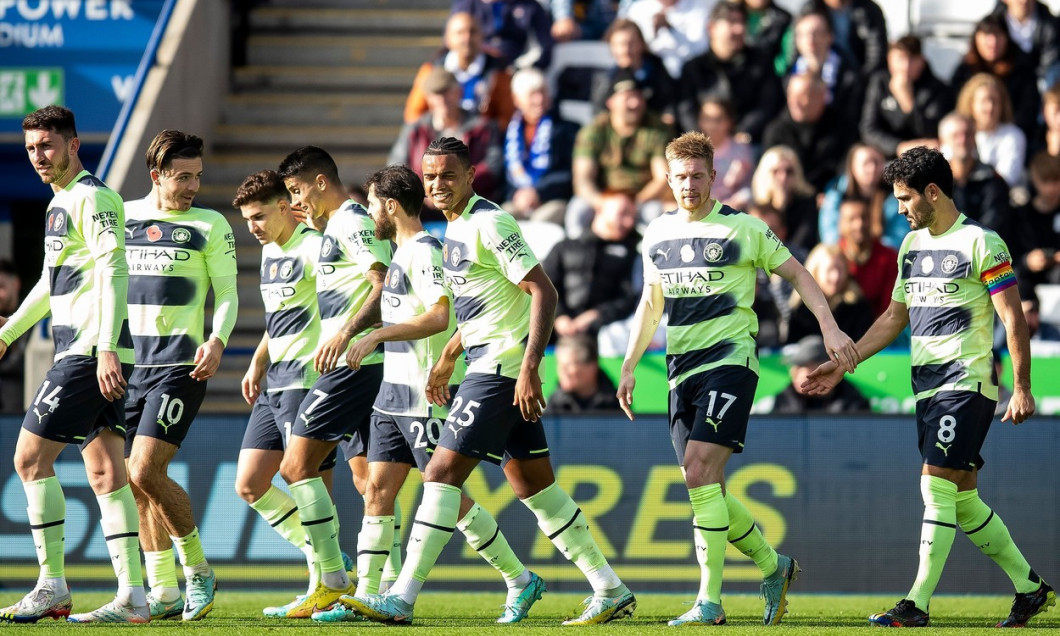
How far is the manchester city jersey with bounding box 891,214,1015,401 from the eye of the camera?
7746 mm

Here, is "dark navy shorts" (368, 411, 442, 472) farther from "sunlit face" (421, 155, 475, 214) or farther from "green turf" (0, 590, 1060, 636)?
"sunlit face" (421, 155, 475, 214)

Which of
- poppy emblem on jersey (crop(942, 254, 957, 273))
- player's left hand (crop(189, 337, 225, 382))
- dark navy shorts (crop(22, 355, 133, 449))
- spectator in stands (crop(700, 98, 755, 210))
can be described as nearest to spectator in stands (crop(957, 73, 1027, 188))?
spectator in stands (crop(700, 98, 755, 210))

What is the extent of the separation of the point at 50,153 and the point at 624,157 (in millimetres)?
6794

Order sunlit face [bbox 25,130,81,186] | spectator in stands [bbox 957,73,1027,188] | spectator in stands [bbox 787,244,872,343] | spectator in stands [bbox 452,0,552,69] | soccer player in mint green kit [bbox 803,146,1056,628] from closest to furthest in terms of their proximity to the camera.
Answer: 1. soccer player in mint green kit [bbox 803,146,1056,628]
2. sunlit face [bbox 25,130,81,186]
3. spectator in stands [bbox 787,244,872,343]
4. spectator in stands [bbox 957,73,1027,188]
5. spectator in stands [bbox 452,0,552,69]

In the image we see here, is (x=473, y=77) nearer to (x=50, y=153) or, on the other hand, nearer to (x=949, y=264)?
(x=50, y=153)

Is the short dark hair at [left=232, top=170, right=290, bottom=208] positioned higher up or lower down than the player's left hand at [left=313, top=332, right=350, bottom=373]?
higher up

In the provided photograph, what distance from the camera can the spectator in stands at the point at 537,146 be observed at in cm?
1415

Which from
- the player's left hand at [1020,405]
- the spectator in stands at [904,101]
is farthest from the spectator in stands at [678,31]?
the player's left hand at [1020,405]

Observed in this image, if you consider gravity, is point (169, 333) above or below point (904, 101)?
below

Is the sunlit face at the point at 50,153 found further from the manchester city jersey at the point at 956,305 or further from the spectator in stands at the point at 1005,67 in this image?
the spectator in stands at the point at 1005,67

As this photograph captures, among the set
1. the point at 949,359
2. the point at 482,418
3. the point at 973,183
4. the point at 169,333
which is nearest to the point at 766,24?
the point at 973,183

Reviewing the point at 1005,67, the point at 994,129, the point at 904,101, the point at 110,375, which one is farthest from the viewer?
the point at 1005,67

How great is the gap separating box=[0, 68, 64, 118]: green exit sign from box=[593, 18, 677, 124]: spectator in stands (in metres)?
6.56

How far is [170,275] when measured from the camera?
8453 millimetres
